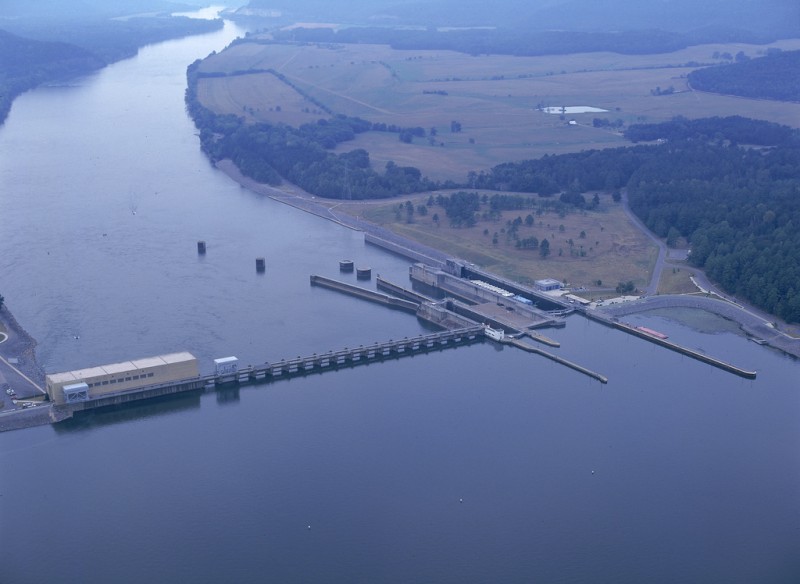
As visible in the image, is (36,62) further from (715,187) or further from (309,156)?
(715,187)

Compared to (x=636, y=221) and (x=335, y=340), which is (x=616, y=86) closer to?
(x=636, y=221)

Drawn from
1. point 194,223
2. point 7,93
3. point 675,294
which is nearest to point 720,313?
point 675,294

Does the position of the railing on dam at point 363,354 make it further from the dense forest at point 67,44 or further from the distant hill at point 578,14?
the distant hill at point 578,14

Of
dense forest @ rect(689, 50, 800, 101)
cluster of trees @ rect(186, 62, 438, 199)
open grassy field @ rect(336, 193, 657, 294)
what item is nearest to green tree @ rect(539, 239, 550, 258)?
open grassy field @ rect(336, 193, 657, 294)

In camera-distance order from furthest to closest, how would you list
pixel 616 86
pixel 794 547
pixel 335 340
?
pixel 616 86 → pixel 335 340 → pixel 794 547

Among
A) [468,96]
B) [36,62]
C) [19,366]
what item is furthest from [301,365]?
[36,62]

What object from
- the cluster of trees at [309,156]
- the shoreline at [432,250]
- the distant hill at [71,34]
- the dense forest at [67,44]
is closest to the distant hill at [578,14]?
the dense forest at [67,44]
